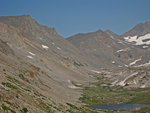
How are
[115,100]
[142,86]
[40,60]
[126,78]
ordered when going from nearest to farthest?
[115,100]
[142,86]
[126,78]
[40,60]

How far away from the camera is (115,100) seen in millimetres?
87000

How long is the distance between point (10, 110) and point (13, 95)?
17.1ft

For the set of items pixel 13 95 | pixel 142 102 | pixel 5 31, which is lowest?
pixel 13 95

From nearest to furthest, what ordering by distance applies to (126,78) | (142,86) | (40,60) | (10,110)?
1. (10,110)
2. (142,86)
3. (126,78)
4. (40,60)

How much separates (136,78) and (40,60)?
5422 centimetres

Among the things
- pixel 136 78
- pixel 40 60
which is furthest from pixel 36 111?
pixel 40 60

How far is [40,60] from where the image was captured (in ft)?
486

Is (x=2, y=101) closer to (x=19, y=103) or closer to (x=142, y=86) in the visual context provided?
(x=19, y=103)

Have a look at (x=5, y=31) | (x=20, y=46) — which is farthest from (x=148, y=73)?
(x=5, y=31)

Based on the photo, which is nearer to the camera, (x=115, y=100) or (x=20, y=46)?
(x=115, y=100)

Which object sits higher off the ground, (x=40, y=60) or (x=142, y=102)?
(x=40, y=60)

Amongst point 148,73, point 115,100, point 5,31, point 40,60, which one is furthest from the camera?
point 5,31

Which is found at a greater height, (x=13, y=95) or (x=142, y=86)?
(x=142, y=86)

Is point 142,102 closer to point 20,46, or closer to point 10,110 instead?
point 10,110
